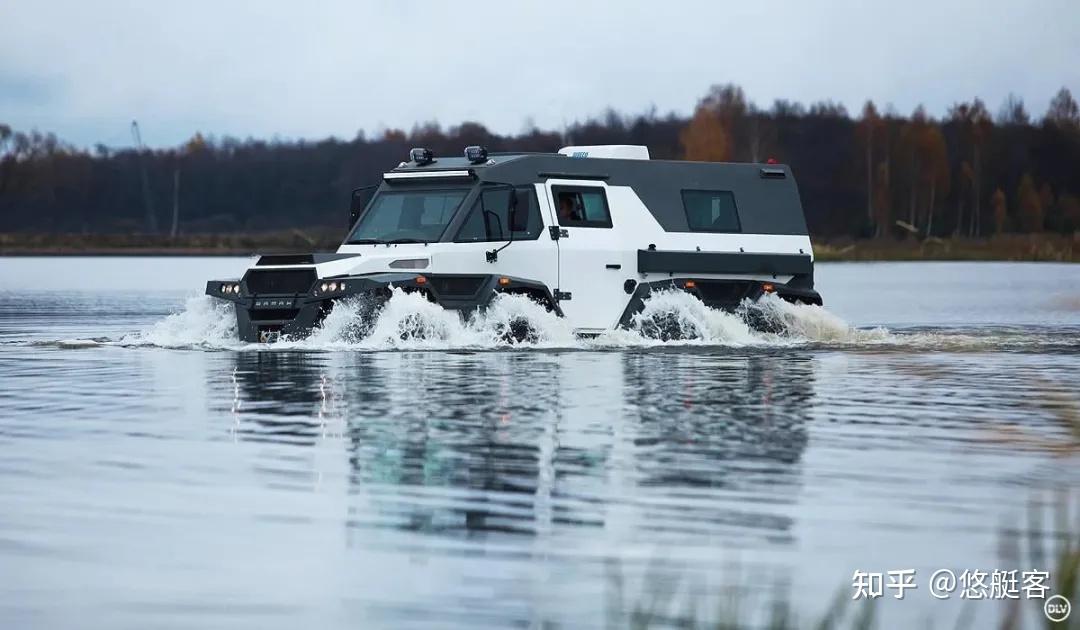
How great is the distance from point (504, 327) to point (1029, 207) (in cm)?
10455

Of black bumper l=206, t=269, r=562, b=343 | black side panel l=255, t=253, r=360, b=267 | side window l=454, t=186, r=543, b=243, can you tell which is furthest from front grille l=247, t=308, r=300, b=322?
side window l=454, t=186, r=543, b=243

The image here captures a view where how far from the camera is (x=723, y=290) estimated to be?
78.5 ft

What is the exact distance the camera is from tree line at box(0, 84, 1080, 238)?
123500mm

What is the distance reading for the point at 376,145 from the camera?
13838cm

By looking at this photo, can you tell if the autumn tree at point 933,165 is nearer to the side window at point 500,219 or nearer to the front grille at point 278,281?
the side window at point 500,219

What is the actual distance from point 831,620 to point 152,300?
37.9 metres

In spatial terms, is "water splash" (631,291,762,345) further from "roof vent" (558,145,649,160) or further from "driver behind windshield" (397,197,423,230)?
"driver behind windshield" (397,197,423,230)

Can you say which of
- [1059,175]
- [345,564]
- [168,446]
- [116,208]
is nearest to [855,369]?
[168,446]

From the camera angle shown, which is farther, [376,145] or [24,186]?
[24,186]

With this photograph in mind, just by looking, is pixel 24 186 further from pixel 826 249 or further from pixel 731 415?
pixel 731 415

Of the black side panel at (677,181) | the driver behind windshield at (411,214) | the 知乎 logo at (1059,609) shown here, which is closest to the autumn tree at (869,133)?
the black side panel at (677,181)

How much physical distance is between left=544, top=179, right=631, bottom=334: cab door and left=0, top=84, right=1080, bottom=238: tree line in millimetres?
83922

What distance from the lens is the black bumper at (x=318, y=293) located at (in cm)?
2138

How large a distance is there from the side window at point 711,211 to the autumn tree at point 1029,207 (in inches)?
3931
